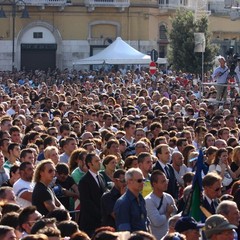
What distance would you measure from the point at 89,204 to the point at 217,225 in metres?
4.06

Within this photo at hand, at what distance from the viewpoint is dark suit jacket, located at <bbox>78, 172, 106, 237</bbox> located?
46.5ft

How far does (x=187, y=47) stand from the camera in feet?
162

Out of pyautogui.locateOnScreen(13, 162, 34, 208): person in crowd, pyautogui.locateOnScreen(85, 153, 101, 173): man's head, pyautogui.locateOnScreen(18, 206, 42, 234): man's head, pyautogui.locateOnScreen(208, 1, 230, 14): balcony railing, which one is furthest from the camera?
pyautogui.locateOnScreen(208, 1, 230, 14): balcony railing

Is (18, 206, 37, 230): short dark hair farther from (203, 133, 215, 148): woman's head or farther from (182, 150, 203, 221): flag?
(203, 133, 215, 148): woman's head

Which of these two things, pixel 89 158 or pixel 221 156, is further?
pixel 221 156

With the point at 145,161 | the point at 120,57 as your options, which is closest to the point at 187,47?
the point at 120,57

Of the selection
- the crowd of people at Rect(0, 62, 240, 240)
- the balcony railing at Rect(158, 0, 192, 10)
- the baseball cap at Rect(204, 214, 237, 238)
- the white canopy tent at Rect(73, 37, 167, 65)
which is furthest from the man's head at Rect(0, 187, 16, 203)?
the balcony railing at Rect(158, 0, 192, 10)

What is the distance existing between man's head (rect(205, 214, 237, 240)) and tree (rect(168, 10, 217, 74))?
37.7 metres

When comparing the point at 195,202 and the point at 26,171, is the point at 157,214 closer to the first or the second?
the point at 195,202

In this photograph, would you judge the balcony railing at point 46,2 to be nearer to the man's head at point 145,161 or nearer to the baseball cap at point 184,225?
the man's head at point 145,161

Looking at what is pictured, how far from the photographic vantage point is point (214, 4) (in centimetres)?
7769

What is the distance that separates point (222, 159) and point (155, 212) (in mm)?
3014

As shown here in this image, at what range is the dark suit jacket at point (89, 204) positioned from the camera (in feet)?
46.5

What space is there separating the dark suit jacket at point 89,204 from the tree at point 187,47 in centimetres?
3392
